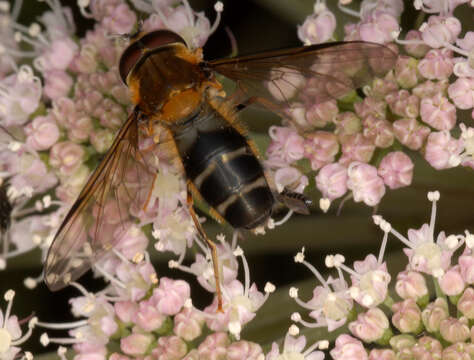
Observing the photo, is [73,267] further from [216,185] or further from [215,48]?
[215,48]

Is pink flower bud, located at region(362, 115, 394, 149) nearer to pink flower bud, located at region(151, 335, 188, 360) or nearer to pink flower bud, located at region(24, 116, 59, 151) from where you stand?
pink flower bud, located at region(151, 335, 188, 360)

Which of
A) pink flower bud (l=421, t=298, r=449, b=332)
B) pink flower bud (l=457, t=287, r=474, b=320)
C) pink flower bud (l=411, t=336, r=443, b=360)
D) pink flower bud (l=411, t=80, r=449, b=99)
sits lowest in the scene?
pink flower bud (l=411, t=336, r=443, b=360)

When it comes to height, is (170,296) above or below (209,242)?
below

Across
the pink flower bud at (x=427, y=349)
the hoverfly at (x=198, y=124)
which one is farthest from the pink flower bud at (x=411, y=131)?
the pink flower bud at (x=427, y=349)

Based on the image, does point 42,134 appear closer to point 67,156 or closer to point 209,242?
point 67,156

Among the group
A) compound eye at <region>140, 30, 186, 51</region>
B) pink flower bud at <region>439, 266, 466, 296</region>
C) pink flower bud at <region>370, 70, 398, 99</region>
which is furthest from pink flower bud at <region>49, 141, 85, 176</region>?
pink flower bud at <region>439, 266, 466, 296</region>

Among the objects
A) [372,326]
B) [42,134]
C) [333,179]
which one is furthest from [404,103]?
[42,134]
